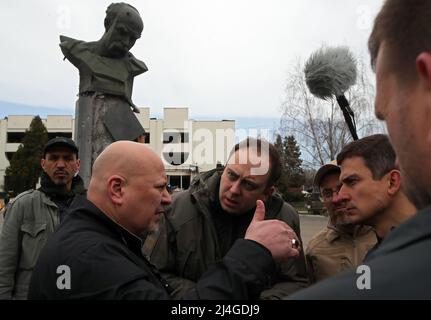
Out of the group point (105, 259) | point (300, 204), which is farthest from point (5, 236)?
point (300, 204)

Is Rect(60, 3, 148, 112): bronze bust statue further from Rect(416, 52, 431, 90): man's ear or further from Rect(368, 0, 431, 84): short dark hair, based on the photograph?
Rect(416, 52, 431, 90): man's ear

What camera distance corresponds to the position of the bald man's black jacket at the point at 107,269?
155cm

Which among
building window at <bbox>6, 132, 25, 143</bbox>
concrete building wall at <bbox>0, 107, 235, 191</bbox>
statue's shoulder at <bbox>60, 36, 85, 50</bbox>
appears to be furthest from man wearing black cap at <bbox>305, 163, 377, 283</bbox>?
building window at <bbox>6, 132, 25, 143</bbox>

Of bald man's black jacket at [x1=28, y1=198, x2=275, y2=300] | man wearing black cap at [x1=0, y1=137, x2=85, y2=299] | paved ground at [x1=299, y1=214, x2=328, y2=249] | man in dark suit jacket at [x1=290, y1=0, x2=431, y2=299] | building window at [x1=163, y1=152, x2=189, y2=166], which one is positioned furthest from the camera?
paved ground at [x1=299, y1=214, x2=328, y2=249]

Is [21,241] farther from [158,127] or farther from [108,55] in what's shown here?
[158,127]

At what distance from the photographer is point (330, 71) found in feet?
11.2

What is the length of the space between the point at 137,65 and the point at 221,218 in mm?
4461

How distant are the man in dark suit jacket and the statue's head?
17.6ft

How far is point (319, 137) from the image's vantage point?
2770 cm

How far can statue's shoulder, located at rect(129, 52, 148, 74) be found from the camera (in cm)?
653

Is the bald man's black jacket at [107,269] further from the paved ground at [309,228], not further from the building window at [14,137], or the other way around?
the building window at [14,137]

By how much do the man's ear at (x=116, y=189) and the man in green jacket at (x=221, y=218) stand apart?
0.57 metres

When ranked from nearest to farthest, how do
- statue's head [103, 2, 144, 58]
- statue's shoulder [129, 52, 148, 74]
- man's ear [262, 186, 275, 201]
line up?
1. man's ear [262, 186, 275, 201]
2. statue's head [103, 2, 144, 58]
3. statue's shoulder [129, 52, 148, 74]

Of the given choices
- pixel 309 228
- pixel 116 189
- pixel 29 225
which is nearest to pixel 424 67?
pixel 116 189
